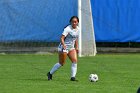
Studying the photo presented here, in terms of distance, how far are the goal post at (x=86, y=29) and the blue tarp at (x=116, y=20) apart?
1540 millimetres

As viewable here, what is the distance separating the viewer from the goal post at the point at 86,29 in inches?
1086

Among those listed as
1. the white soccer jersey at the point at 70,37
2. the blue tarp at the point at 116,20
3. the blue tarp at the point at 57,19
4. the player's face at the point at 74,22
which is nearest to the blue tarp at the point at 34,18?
the blue tarp at the point at 57,19

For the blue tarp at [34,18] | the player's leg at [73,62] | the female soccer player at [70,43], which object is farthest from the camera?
the blue tarp at [34,18]

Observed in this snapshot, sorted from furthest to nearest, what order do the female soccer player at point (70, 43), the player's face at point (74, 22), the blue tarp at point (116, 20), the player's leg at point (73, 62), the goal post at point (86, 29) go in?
the blue tarp at point (116, 20) < the goal post at point (86, 29) < the player's leg at point (73, 62) < the female soccer player at point (70, 43) < the player's face at point (74, 22)

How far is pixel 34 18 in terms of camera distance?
1148 inches

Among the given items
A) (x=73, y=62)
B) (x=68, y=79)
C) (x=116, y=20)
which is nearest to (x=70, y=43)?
(x=73, y=62)

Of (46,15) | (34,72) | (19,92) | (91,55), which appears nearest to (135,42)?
(91,55)

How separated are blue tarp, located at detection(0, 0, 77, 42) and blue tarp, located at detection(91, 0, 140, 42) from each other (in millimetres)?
1526

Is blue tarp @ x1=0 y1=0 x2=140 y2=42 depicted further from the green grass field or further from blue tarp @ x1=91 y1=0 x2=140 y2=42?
the green grass field

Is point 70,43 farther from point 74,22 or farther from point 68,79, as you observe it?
point 68,79

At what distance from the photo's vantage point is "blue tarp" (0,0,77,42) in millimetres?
28953

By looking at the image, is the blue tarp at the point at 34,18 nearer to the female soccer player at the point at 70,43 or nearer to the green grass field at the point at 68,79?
the green grass field at the point at 68,79

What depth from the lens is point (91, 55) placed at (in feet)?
92.0

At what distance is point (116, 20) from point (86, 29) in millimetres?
2784
